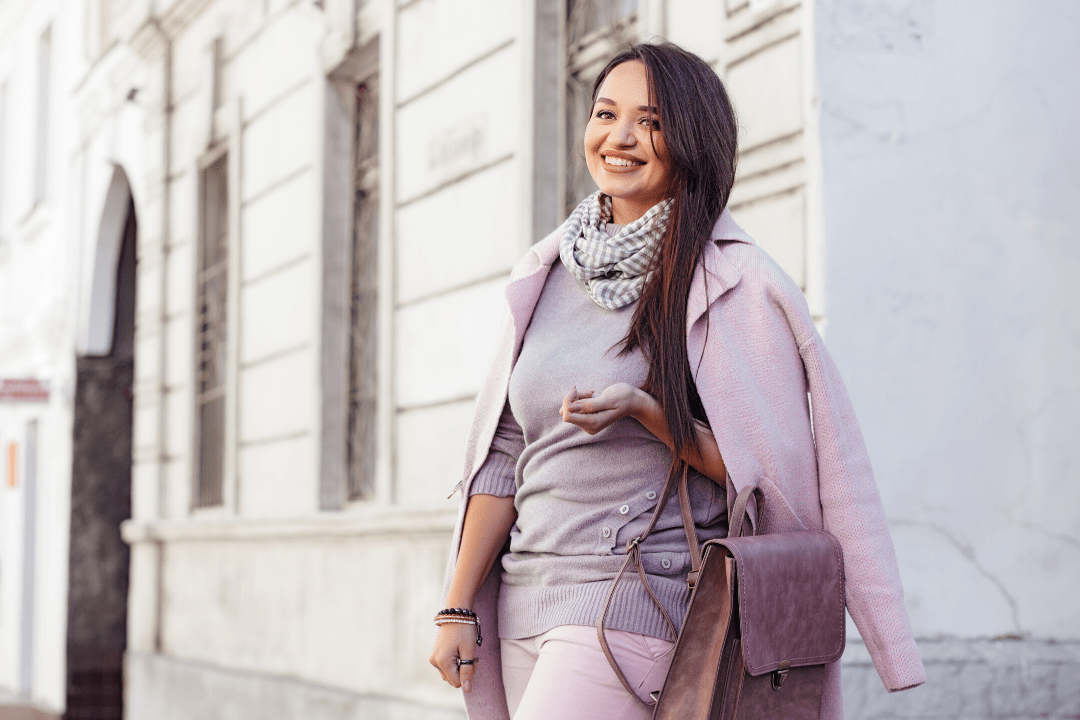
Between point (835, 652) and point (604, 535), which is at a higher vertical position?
point (604, 535)

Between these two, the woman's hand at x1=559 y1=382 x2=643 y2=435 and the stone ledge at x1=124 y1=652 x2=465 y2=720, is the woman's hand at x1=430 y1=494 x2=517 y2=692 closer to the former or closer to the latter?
the woman's hand at x1=559 y1=382 x2=643 y2=435

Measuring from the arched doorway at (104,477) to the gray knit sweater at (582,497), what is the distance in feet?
32.8

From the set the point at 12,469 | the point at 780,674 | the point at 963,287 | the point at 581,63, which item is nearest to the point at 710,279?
the point at 780,674

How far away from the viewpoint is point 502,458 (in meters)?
2.58

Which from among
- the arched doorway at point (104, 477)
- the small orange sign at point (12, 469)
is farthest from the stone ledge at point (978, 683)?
the small orange sign at point (12, 469)

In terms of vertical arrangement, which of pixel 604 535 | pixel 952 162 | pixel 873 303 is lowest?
pixel 604 535

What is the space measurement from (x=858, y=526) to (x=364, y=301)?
567cm

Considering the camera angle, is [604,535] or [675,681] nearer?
[675,681]

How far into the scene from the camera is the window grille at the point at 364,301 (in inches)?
297

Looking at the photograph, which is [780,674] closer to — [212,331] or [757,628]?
[757,628]

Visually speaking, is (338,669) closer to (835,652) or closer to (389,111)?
(389,111)

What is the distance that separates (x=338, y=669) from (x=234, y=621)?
5.50ft

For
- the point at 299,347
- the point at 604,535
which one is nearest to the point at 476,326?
the point at 299,347

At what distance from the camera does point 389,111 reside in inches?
275
